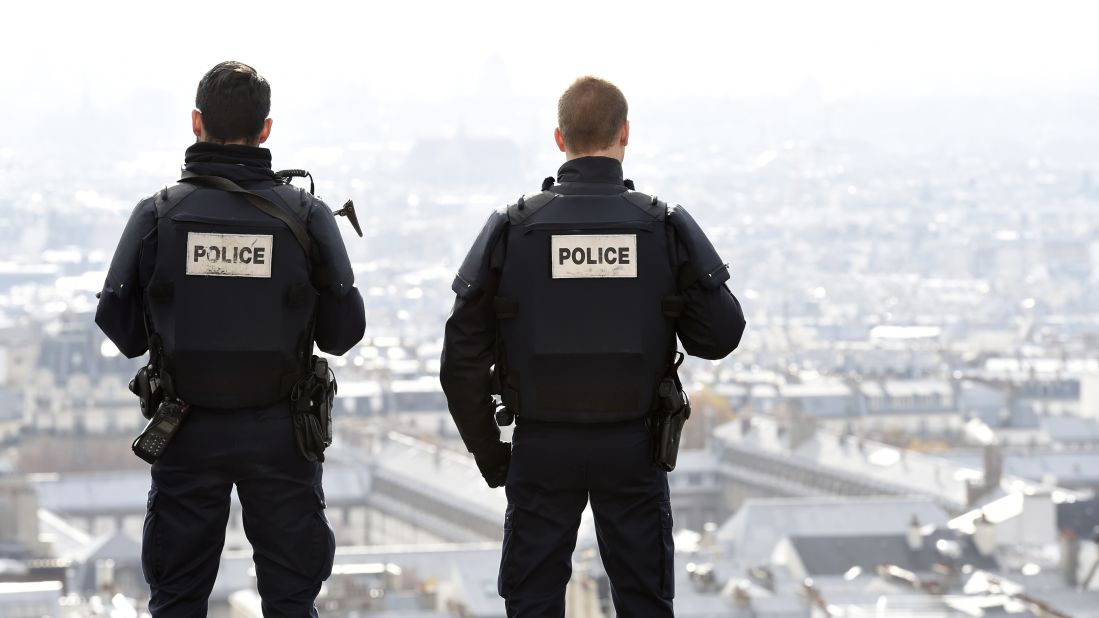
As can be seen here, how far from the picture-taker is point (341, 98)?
186 m

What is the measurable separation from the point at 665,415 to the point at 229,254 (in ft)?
3.03

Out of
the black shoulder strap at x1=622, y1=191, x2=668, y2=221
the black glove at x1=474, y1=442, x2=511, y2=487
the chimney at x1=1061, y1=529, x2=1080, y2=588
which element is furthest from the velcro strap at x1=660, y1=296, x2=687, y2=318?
the chimney at x1=1061, y1=529, x2=1080, y2=588

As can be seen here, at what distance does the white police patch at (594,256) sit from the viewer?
4.29 metres

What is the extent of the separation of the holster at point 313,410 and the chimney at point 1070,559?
29.2 metres

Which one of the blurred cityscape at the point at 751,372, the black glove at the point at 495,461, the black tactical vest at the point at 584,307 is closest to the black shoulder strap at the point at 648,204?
the black tactical vest at the point at 584,307

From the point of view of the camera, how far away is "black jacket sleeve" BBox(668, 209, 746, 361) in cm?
427

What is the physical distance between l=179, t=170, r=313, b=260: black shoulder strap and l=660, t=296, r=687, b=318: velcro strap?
28.0 inches

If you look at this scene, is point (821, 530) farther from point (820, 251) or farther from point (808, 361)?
point (820, 251)

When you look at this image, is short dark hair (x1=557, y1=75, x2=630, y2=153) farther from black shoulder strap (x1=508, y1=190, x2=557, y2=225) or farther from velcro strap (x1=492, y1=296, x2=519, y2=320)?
velcro strap (x1=492, y1=296, x2=519, y2=320)

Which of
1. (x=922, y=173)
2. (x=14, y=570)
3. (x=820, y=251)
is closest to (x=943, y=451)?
(x=14, y=570)

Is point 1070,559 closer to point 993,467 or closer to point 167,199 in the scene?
point 993,467

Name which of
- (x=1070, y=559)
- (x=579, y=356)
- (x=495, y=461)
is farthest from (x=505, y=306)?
(x=1070, y=559)

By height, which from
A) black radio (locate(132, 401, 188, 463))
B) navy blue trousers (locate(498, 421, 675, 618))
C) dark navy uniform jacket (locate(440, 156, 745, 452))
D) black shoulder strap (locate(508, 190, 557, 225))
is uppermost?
black shoulder strap (locate(508, 190, 557, 225))

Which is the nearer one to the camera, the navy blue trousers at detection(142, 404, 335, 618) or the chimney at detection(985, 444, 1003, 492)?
the navy blue trousers at detection(142, 404, 335, 618)
